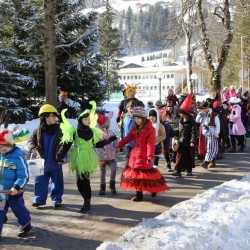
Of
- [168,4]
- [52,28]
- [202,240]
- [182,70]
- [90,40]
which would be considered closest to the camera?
[202,240]

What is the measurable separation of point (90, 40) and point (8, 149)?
12.6 m

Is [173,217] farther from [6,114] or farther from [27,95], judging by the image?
[27,95]

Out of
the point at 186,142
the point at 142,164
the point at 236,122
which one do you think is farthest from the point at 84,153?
the point at 236,122

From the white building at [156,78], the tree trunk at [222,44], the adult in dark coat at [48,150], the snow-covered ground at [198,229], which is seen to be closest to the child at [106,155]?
the adult in dark coat at [48,150]

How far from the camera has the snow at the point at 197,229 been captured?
15.0 ft

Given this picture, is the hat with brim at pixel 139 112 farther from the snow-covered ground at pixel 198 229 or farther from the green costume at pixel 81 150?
the snow-covered ground at pixel 198 229

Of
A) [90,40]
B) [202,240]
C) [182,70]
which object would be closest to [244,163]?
[202,240]

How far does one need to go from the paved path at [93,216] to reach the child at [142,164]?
0.29 m

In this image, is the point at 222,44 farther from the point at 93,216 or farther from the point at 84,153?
the point at 93,216

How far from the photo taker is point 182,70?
323ft

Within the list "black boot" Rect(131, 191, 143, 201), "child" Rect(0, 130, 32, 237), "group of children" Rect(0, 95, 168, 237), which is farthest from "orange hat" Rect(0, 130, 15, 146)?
"black boot" Rect(131, 191, 143, 201)

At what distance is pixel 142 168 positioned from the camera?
287 inches

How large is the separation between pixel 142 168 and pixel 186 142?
2.60 metres

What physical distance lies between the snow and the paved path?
669mm
